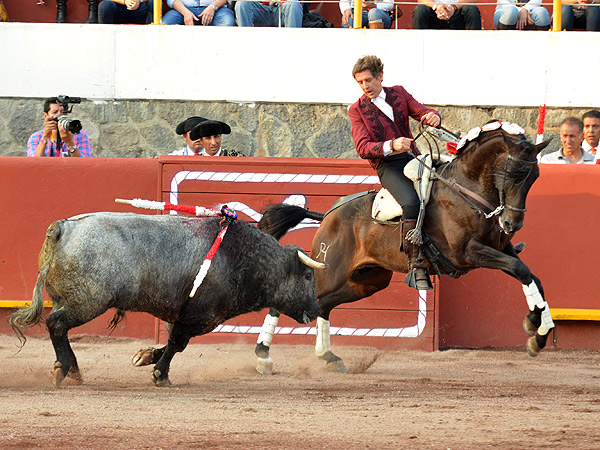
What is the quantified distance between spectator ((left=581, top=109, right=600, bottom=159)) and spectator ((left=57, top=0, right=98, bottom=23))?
5722 millimetres

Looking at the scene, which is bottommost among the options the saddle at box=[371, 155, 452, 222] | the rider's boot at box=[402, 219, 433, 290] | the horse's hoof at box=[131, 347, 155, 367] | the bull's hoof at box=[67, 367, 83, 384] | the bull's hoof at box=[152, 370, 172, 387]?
the bull's hoof at box=[152, 370, 172, 387]

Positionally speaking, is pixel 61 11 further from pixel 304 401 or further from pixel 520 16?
pixel 304 401

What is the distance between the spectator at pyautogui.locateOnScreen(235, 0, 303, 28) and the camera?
11531 mm

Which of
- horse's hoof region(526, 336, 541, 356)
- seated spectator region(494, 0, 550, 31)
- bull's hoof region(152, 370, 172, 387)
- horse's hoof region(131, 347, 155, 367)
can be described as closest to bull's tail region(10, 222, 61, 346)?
horse's hoof region(131, 347, 155, 367)

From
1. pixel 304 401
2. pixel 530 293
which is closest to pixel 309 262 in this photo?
pixel 304 401

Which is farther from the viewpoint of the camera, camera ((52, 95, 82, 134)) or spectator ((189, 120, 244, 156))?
spectator ((189, 120, 244, 156))

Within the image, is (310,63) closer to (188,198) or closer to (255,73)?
(255,73)

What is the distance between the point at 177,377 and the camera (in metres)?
7.58

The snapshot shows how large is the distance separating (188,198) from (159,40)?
106 inches

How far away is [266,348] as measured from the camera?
8.27 m

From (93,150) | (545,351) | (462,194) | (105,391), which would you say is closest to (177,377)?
(105,391)

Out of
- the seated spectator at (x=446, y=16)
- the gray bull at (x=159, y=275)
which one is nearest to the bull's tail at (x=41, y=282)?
the gray bull at (x=159, y=275)

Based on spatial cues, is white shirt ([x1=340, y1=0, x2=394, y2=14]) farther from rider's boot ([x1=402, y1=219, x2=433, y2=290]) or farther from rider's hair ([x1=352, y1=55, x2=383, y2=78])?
rider's boot ([x1=402, y1=219, x2=433, y2=290])

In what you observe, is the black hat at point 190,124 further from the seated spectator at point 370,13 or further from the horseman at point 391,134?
the seated spectator at point 370,13
